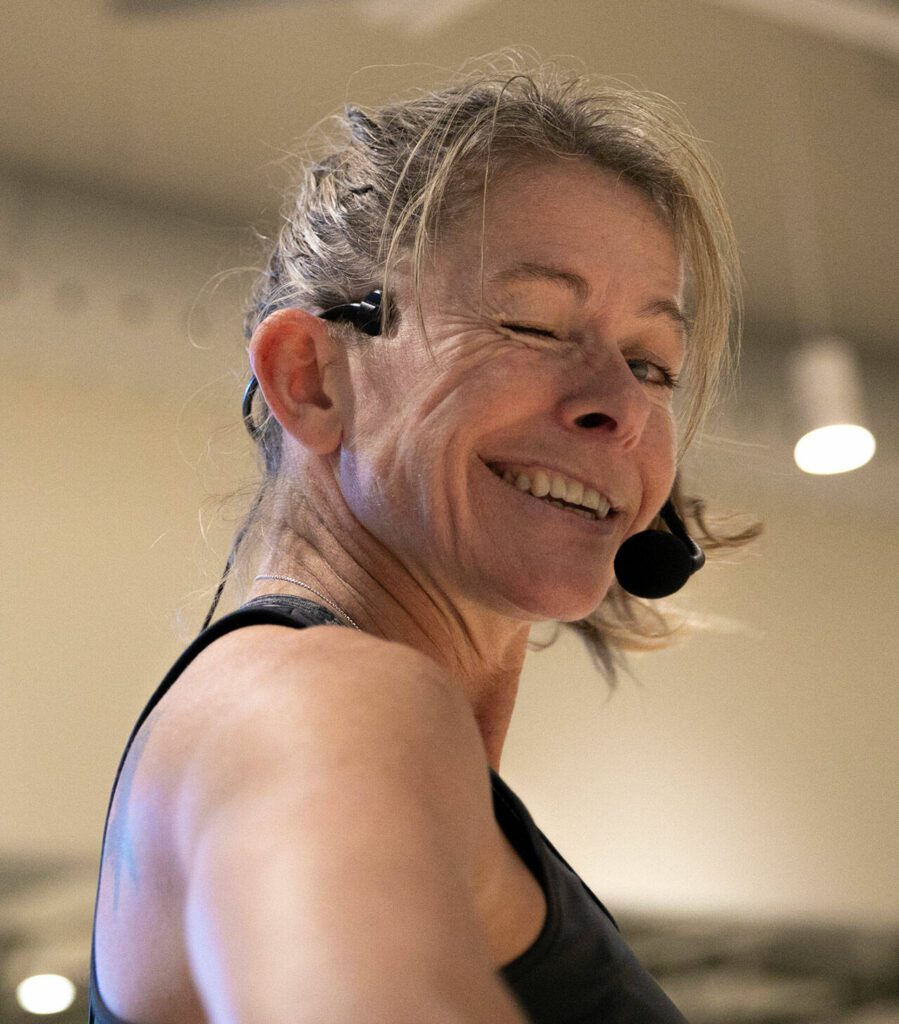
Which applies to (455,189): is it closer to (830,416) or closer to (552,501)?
(552,501)

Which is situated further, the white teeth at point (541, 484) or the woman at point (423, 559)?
the white teeth at point (541, 484)

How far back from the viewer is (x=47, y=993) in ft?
13.2

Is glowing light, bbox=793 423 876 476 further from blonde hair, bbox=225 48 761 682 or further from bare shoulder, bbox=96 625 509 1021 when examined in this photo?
bare shoulder, bbox=96 625 509 1021

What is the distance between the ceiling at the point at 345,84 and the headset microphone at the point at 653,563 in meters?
3.00

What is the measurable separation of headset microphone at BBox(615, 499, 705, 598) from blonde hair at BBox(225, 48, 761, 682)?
0.26 ft

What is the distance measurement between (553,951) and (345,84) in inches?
171

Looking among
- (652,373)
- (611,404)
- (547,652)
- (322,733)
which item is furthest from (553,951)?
(547,652)

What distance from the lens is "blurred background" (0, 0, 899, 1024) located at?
173 inches

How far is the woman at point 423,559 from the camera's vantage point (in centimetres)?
58

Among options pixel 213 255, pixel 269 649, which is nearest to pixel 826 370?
pixel 213 255

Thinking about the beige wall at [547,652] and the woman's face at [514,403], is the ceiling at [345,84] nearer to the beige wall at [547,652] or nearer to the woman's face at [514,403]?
the beige wall at [547,652]

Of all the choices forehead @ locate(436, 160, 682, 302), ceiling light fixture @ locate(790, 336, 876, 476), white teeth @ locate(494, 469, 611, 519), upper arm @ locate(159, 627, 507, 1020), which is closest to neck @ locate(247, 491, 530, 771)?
white teeth @ locate(494, 469, 611, 519)

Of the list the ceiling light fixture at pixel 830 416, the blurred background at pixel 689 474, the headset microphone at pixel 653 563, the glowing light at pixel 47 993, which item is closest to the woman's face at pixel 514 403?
the headset microphone at pixel 653 563

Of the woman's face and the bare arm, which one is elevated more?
the woman's face
